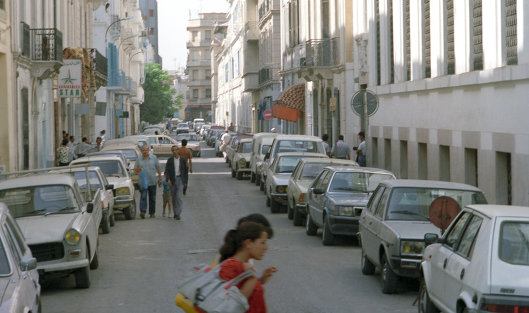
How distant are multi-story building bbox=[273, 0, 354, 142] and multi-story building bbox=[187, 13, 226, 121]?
4484 inches

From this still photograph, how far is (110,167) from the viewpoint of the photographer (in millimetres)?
24438

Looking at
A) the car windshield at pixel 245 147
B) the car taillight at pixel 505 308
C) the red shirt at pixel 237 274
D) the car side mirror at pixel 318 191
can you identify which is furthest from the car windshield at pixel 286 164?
the red shirt at pixel 237 274

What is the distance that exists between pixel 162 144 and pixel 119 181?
29.1 m

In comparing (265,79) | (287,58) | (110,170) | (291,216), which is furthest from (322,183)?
(265,79)

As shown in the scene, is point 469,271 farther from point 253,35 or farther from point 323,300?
point 253,35

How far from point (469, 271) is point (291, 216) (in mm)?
14267

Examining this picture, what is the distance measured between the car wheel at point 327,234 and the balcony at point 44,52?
1848 cm

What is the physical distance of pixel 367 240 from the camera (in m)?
14.1

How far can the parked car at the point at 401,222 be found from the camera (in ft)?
40.4

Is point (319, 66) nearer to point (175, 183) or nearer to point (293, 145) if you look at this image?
point (293, 145)

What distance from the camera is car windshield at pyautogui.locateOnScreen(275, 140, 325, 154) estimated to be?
100.0 ft

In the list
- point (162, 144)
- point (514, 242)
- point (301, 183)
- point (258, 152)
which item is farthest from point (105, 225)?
point (162, 144)

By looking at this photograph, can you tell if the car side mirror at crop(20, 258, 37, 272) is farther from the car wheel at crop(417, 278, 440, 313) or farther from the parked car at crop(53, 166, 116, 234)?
the parked car at crop(53, 166, 116, 234)

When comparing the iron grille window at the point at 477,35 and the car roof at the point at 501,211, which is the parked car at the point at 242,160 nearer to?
the iron grille window at the point at 477,35
